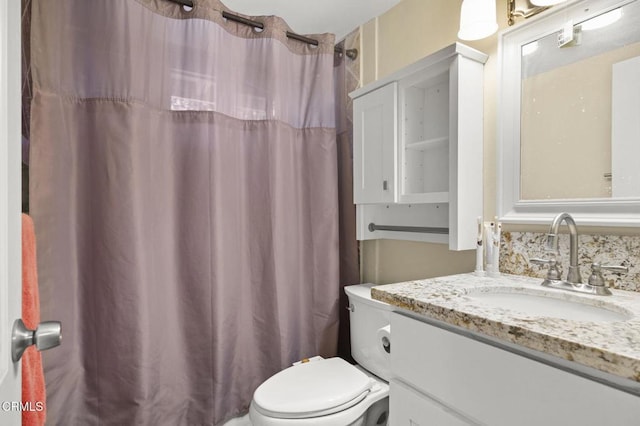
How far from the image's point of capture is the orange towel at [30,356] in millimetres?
593

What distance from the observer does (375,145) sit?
161 cm

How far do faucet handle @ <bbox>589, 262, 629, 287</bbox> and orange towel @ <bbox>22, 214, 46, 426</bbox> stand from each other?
128 centimetres

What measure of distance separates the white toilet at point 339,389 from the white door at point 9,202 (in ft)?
2.84

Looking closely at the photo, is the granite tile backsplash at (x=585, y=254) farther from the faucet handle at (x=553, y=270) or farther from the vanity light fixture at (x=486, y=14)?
the vanity light fixture at (x=486, y=14)

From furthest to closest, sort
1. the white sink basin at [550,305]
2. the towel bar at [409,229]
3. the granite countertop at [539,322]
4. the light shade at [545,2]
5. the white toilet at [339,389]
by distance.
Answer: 1. the towel bar at [409,229]
2. the white toilet at [339,389]
3. the light shade at [545,2]
4. the white sink basin at [550,305]
5. the granite countertop at [539,322]

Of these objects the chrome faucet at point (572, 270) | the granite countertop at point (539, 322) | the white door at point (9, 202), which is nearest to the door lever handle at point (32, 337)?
the white door at point (9, 202)

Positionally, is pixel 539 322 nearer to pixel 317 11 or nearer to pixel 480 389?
pixel 480 389

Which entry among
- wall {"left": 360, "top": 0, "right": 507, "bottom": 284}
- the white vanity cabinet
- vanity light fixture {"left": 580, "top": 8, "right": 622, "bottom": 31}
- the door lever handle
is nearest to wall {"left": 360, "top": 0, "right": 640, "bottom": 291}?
wall {"left": 360, "top": 0, "right": 507, "bottom": 284}

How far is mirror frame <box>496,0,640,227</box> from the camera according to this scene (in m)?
1.00

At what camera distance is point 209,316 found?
153cm

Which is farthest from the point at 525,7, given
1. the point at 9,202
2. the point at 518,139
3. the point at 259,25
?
the point at 9,202

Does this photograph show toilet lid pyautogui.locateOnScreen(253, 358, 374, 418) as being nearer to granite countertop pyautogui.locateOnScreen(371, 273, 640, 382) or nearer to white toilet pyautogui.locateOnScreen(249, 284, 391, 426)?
white toilet pyautogui.locateOnScreen(249, 284, 391, 426)

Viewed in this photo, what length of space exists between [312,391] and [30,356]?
915mm

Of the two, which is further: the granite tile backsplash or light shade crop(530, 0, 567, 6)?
light shade crop(530, 0, 567, 6)
